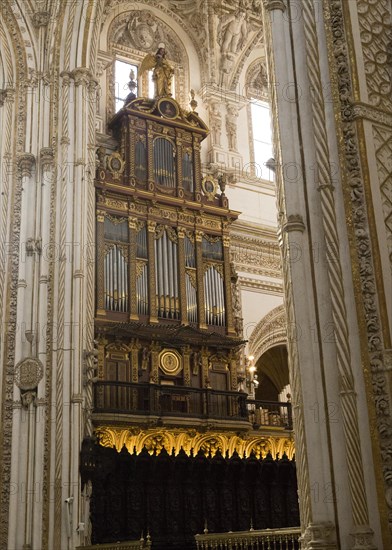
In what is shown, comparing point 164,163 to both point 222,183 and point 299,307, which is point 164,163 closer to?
point 222,183

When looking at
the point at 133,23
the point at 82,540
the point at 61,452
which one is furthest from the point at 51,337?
the point at 133,23

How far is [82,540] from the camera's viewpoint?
14.4 metres

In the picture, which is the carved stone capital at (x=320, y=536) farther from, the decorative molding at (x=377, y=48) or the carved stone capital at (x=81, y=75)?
the carved stone capital at (x=81, y=75)

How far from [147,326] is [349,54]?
1071 centimetres

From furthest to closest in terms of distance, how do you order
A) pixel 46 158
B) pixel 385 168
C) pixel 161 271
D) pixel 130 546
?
1. pixel 161 271
2. pixel 46 158
3. pixel 130 546
4. pixel 385 168

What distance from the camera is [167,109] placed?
67.7 ft

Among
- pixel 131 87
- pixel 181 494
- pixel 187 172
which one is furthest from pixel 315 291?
pixel 131 87

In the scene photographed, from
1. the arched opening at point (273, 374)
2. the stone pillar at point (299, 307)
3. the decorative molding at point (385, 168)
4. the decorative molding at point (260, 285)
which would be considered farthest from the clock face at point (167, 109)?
the decorative molding at point (385, 168)

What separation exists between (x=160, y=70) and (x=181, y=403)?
9356 millimetres

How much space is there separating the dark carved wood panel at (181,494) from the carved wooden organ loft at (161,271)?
118 centimetres

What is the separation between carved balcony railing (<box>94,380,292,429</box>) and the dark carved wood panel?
37.5 inches

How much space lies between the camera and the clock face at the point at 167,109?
806 inches

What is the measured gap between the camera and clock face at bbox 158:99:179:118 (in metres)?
20.5

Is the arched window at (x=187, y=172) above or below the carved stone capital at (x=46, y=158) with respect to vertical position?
above
